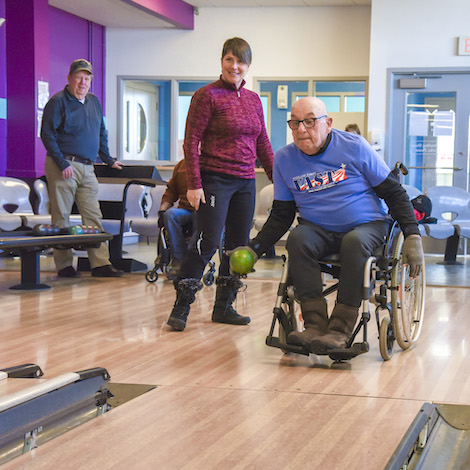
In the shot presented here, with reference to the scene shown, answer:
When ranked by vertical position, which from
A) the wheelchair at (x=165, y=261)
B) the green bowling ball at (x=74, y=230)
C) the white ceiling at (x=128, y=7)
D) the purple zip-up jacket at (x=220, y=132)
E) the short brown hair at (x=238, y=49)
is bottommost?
the wheelchair at (x=165, y=261)

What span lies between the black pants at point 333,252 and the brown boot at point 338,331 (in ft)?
0.11

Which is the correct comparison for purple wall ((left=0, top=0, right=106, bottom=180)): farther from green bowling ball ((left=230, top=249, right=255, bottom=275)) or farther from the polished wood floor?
green bowling ball ((left=230, top=249, right=255, bottom=275))

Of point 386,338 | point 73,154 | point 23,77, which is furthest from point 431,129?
point 386,338

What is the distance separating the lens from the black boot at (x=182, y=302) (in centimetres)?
379

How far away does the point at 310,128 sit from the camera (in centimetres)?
315

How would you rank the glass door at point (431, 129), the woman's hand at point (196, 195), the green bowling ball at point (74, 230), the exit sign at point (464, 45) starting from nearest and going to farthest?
the woman's hand at point (196, 195) < the green bowling ball at point (74, 230) < the exit sign at point (464, 45) < the glass door at point (431, 129)

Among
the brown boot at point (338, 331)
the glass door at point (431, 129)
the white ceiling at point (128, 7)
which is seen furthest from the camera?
the white ceiling at point (128, 7)

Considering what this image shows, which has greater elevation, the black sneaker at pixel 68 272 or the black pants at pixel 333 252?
the black pants at pixel 333 252

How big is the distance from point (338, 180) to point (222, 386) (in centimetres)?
99

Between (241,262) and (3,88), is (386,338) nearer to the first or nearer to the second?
(241,262)

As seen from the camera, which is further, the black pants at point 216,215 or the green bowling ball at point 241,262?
the black pants at point 216,215

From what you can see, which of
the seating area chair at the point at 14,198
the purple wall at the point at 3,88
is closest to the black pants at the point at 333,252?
the seating area chair at the point at 14,198

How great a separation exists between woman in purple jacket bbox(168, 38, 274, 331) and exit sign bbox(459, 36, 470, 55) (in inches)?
216

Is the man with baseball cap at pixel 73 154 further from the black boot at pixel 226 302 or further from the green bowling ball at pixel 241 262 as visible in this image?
the green bowling ball at pixel 241 262
